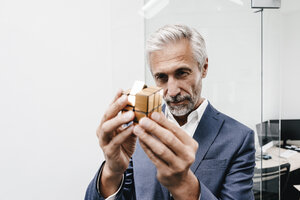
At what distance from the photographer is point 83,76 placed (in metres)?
1.63

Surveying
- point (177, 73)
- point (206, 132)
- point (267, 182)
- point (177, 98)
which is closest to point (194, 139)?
point (206, 132)

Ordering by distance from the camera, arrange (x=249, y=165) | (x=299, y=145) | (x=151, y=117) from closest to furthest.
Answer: (x=151, y=117)
(x=249, y=165)
(x=299, y=145)

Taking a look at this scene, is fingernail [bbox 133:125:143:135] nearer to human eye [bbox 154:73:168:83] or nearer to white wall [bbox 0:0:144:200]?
human eye [bbox 154:73:168:83]

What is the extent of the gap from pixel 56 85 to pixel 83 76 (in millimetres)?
223

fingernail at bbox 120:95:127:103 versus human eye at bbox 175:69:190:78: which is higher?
human eye at bbox 175:69:190:78

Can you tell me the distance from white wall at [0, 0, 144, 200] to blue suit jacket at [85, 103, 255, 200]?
89 centimetres

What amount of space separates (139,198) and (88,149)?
0.97 metres

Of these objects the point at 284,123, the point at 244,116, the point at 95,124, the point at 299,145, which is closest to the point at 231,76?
the point at 244,116

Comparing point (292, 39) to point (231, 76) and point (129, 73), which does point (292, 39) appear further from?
point (129, 73)

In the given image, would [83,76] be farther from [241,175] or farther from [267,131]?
[267,131]

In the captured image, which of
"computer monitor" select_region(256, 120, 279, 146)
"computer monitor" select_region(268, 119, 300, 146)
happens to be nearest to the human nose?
"computer monitor" select_region(256, 120, 279, 146)

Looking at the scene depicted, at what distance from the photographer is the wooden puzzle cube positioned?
1.54ft

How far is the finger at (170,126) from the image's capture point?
19.0 inches

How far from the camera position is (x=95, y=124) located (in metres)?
1.72
